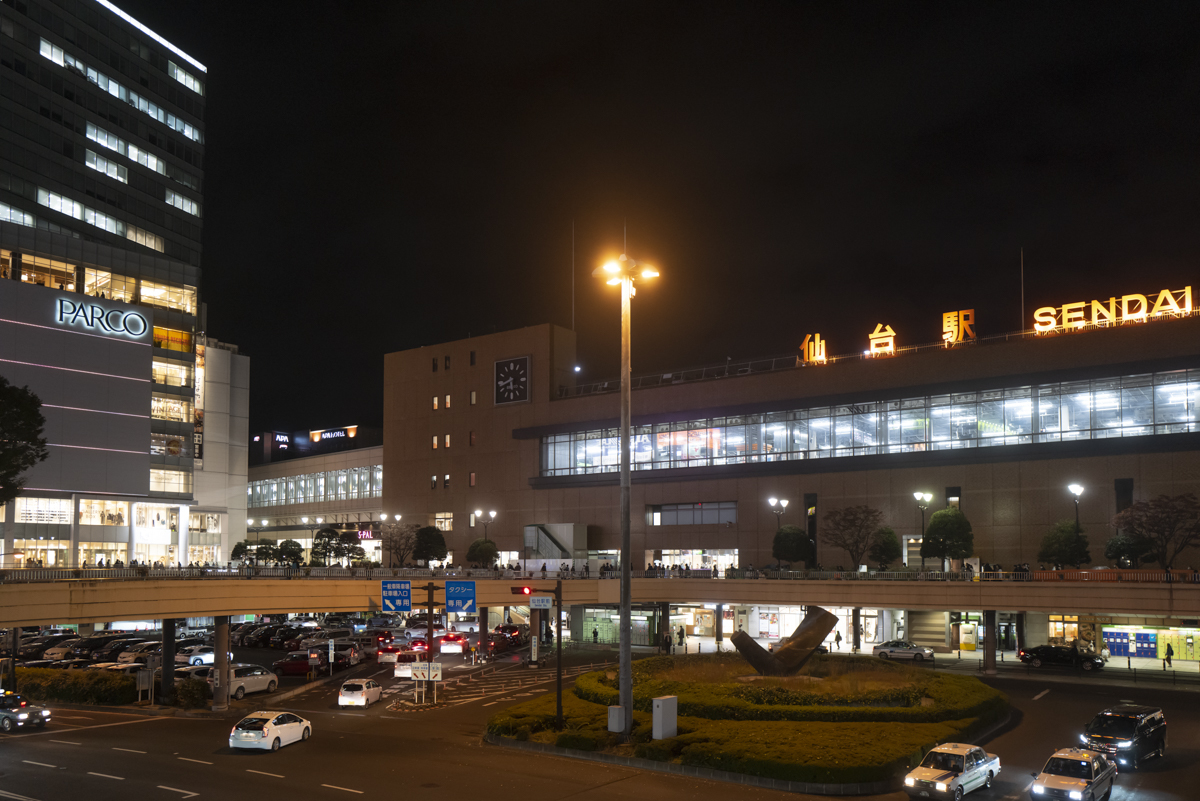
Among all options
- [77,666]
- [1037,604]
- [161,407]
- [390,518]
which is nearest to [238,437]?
[161,407]

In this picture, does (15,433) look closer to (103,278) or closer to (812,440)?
(103,278)

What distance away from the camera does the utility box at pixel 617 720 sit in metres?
31.3


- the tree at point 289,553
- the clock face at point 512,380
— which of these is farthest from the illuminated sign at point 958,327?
the tree at point 289,553

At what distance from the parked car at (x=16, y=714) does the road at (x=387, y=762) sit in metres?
1.09

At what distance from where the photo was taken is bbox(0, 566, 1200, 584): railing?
134 feet

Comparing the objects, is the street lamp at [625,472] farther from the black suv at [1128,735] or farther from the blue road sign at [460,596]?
the blue road sign at [460,596]

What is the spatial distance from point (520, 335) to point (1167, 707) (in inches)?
2466

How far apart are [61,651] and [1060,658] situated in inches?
2494

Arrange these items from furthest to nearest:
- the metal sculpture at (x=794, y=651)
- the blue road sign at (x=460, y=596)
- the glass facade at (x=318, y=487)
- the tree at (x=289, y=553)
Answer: the glass facade at (x=318, y=487) → the tree at (x=289, y=553) → the blue road sign at (x=460, y=596) → the metal sculpture at (x=794, y=651)

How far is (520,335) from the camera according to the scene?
297ft

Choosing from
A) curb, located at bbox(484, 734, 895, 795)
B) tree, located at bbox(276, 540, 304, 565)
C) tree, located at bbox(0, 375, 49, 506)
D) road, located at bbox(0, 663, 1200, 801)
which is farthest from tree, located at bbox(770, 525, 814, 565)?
tree, located at bbox(0, 375, 49, 506)

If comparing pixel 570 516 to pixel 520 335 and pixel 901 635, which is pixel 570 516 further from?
pixel 901 635

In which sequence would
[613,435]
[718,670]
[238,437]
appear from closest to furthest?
[718,670], [613,435], [238,437]

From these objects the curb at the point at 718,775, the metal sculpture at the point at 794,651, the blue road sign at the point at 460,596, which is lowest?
the curb at the point at 718,775
